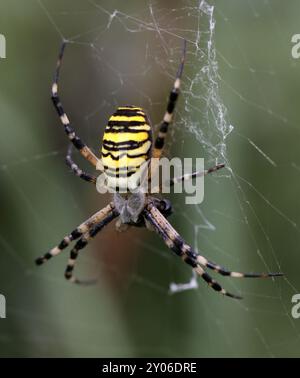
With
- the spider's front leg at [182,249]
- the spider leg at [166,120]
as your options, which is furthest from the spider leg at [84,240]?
the spider leg at [166,120]

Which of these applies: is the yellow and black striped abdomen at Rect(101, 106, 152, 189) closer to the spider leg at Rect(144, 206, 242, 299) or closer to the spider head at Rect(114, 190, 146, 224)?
the spider head at Rect(114, 190, 146, 224)

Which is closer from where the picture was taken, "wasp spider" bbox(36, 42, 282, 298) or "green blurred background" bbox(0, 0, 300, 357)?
"wasp spider" bbox(36, 42, 282, 298)

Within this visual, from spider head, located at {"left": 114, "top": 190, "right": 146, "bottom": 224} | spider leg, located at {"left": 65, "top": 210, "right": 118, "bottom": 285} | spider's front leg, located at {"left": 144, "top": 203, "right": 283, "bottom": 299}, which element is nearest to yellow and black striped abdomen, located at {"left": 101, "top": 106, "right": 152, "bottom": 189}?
spider head, located at {"left": 114, "top": 190, "right": 146, "bottom": 224}

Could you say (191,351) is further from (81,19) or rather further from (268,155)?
(81,19)

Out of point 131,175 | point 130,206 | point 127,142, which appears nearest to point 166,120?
point 127,142

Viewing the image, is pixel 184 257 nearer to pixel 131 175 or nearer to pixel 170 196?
pixel 131 175

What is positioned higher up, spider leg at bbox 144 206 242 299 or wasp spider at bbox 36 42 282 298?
wasp spider at bbox 36 42 282 298
